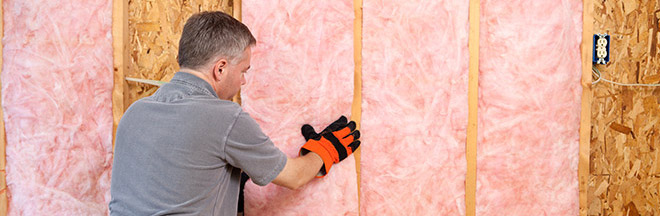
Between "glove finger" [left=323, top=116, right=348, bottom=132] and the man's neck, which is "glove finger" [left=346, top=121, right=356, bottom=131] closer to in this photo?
"glove finger" [left=323, top=116, right=348, bottom=132]

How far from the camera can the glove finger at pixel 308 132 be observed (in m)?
1.76

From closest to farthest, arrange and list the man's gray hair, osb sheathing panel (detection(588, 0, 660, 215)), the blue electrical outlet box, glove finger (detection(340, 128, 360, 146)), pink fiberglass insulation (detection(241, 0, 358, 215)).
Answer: the man's gray hair
glove finger (detection(340, 128, 360, 146))
pink fiberglass insulation (detection(241, 0, 358, 215))
the blue electrical outlet box
osb sheathing panel (detection(588, 0, 660, 215))

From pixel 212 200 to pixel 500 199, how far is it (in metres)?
1.47

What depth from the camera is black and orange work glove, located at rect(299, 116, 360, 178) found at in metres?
1.60

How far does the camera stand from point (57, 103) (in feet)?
6.19

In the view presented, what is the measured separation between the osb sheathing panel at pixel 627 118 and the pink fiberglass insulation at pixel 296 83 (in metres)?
1.54

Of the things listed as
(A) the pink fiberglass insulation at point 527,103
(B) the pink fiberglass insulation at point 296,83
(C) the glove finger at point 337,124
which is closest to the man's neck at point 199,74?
(B) the pink fiberglass insulation at point 296,83

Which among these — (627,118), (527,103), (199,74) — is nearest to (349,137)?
(199,74)

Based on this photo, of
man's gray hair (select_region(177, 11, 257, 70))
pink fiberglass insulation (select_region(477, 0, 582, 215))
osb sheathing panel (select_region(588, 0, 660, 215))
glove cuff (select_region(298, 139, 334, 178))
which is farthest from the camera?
osb sheathing panel (select_region(588, 0, 660, 215))

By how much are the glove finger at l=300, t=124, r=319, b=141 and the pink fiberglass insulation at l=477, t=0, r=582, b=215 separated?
34.3 inches

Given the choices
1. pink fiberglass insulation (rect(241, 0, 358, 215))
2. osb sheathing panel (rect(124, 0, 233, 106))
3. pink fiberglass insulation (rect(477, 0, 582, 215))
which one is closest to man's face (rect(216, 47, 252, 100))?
pink fiberglass insulation (rect(241, 0, 358, 215))

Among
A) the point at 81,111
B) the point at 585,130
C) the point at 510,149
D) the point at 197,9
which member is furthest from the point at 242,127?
the point at 585,130

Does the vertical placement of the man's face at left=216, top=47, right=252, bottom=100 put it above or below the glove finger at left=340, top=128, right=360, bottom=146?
above

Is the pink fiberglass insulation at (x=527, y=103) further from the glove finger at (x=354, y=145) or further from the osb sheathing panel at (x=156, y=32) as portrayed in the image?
the osb sheathing panel at (x=156, y=32)
